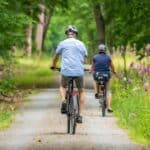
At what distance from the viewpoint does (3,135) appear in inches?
687

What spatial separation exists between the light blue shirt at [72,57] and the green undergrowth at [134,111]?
1.64 meters

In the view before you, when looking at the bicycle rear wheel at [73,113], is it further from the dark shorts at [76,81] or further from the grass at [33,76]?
the grass at [33,76]

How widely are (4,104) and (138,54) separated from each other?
13.1m

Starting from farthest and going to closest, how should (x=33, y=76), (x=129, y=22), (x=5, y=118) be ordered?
1. (x=33, y=76)
2. (x=129, y=22)
3. (x=5, y=118)

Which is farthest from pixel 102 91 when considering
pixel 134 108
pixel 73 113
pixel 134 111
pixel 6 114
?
pixel 73 113

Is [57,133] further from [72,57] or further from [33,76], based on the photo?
[33,76]

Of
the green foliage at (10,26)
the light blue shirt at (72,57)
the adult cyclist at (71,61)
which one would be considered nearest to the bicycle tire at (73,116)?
the adult cyclist at (71,61)

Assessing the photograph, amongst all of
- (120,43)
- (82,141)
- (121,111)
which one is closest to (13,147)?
(82,141)

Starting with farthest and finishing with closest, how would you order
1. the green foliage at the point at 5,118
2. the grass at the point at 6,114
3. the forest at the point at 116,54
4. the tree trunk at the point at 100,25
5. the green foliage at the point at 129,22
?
1. the tree trunk at the point at 100,25
2. the green foliage at the point at 129,22
3. the forest at the point at 116,54
4. the grass at the point at 6,114
5. the green foliage at the point at 5,118

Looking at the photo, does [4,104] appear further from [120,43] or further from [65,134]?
[120,43]

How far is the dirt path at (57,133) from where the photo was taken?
15586 mm

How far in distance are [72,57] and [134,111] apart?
116 inches

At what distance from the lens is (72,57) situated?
58.3 feet

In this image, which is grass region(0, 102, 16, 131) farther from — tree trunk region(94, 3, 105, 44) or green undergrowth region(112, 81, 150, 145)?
tree trunk region(94, 3, 105, 44)
